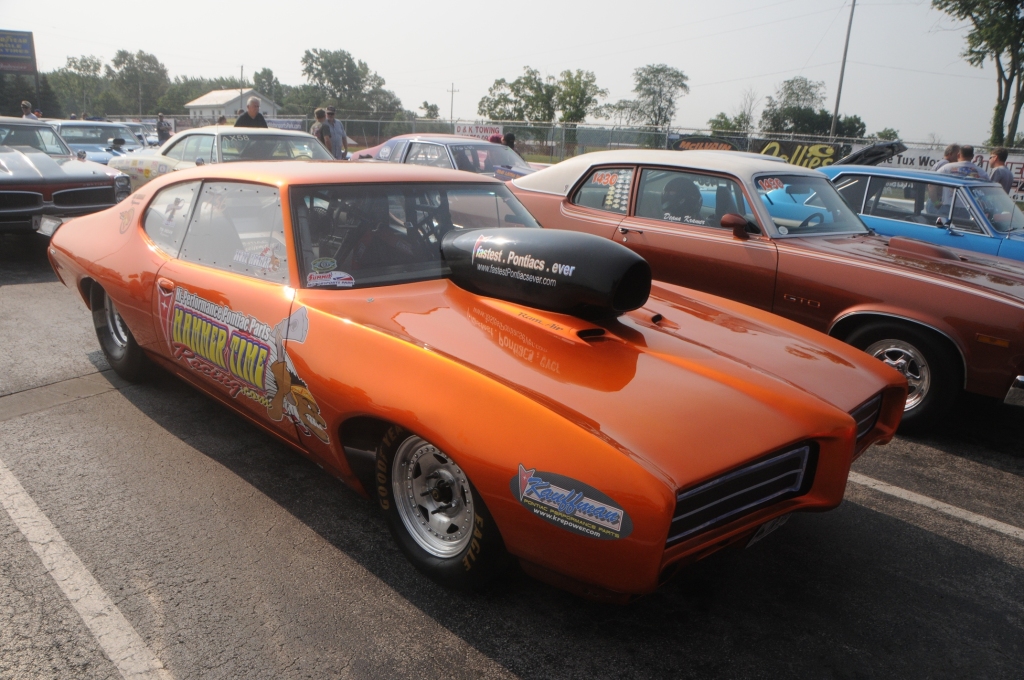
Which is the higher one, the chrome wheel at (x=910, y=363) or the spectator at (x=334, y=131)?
the spectator at (x=334, y=131)

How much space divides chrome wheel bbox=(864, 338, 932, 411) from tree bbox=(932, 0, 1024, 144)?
1483 inches

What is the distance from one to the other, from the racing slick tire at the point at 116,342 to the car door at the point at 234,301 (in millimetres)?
670

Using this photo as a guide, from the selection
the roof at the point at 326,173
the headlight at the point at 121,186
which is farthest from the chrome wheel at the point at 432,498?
the headlight at the point at 121,186

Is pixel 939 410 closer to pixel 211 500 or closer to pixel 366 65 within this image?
pixel 211 500

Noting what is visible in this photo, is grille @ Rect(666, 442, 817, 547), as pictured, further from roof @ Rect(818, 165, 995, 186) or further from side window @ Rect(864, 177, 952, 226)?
Result: roof @ Rect(818, 165, 995, 186)

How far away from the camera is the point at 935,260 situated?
15.0 ft

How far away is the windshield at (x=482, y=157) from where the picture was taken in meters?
→ 10.3

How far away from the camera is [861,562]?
2.80m

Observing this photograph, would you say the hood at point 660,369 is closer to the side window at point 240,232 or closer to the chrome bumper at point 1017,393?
the side window at point 240,232

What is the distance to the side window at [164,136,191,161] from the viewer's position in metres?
8.90

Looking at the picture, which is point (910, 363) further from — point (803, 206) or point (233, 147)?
point (233, 147)

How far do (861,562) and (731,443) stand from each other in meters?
1.24

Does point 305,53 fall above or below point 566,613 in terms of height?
above

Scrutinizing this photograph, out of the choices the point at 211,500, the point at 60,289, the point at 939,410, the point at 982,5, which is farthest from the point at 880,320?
the point at 982,5
